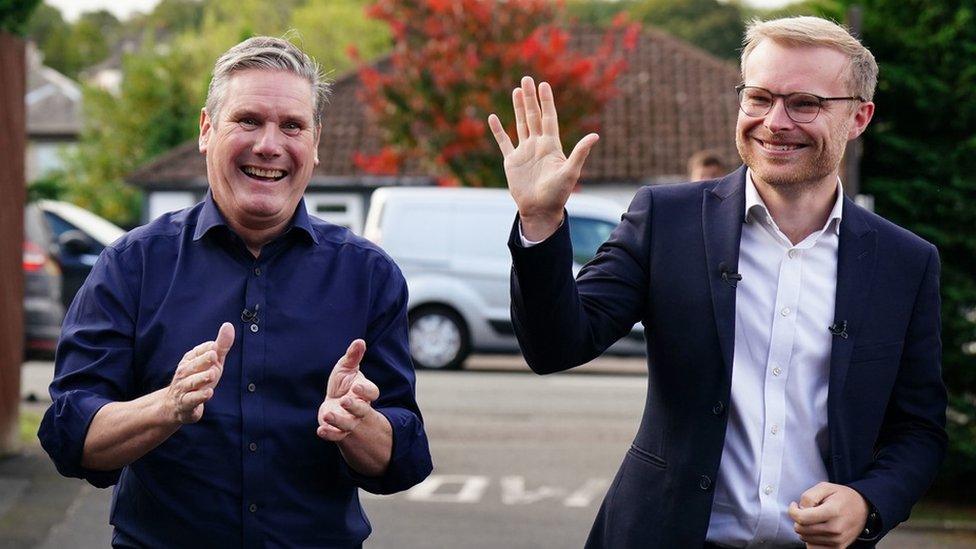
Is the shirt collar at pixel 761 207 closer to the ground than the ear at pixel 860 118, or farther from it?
closer to the ground

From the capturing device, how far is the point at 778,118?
139 inches

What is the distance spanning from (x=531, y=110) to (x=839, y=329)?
862 mm

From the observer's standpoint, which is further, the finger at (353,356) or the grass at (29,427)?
the grass at (29,427)

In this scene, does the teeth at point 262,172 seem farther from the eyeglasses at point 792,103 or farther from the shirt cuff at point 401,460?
the eyeglasses at point 792,103

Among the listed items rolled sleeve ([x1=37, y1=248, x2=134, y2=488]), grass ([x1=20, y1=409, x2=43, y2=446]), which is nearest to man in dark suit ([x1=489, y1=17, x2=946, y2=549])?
rolled sleeve ([x1=37, y1=248, x2=134, y2=488])

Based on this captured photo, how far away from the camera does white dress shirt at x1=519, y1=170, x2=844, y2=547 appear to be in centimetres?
347

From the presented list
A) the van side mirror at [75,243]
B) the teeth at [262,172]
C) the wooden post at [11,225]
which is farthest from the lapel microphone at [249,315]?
the van side mirror at [75,243]

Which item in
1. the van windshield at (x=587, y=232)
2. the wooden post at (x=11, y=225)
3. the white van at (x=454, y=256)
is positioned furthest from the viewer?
the white van at (x=454, y=256)

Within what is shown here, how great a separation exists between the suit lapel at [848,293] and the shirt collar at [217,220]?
1226mm

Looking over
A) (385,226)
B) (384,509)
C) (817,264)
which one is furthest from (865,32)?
(385,226)

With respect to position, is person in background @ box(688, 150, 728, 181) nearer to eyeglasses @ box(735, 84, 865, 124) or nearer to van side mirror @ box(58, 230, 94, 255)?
eyeglasses @ box(735, 84, 865, 124)

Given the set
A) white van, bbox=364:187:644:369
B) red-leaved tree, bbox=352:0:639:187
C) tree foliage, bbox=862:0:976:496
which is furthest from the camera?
red-leaved tree, bbox=352:0:639:187

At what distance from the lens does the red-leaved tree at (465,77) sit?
84.2ft

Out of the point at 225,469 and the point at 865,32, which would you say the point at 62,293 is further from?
the point at 225,469
